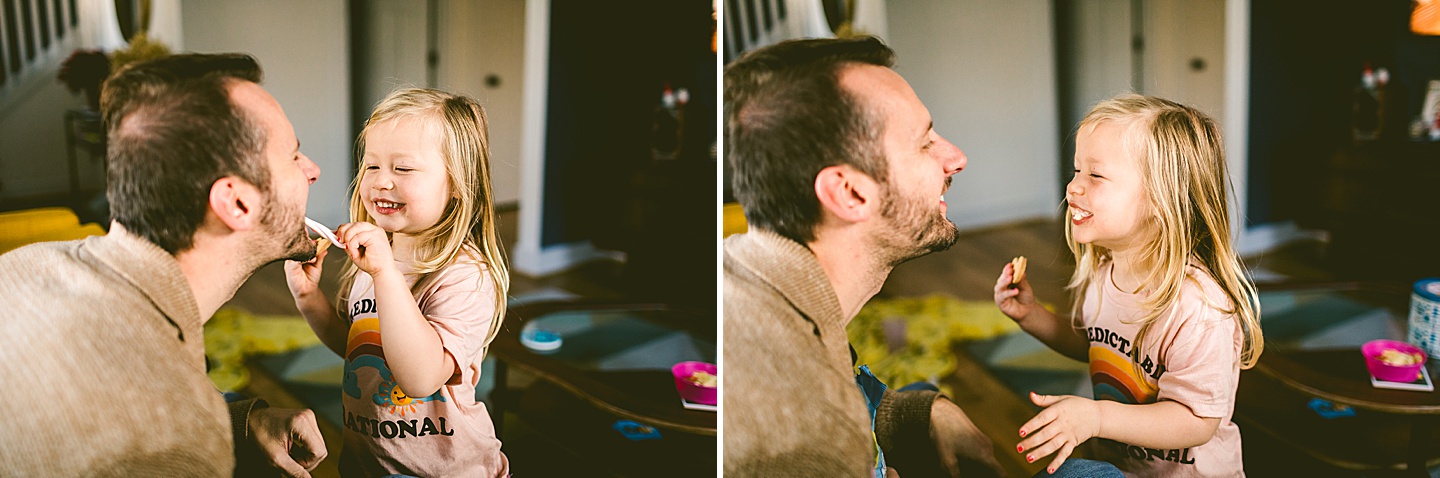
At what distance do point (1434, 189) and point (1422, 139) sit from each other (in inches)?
4.0

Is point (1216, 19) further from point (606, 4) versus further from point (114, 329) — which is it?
point (114, 329)

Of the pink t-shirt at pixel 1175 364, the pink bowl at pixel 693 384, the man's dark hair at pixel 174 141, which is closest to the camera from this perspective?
the man's dark hair at pixel 174 141

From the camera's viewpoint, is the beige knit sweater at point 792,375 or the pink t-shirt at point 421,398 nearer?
the pink t-shirt at point 421,398

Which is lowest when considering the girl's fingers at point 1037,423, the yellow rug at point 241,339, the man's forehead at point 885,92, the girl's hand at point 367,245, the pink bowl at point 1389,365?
the girl's fingers at point 1037,423

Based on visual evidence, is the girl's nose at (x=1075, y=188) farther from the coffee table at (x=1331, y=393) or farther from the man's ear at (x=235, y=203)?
the man's ear at (x=235, y=203)

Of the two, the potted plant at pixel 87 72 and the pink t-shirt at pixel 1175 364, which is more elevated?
the potted plant at pixel 87 72

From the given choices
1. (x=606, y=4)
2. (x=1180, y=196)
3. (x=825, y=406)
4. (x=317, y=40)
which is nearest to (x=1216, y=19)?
(x=1180, y=196)

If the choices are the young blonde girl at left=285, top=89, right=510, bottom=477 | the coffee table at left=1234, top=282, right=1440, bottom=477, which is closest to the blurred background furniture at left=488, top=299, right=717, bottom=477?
the young blonde girl at left=285, top=89, right=510, bottom=477

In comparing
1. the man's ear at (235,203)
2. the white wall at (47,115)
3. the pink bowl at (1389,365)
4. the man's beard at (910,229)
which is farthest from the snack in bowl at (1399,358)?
the white wall at (47,115)

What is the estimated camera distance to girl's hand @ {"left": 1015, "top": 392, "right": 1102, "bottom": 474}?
1868mm

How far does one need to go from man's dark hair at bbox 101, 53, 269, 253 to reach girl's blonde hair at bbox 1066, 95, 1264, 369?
159 cm

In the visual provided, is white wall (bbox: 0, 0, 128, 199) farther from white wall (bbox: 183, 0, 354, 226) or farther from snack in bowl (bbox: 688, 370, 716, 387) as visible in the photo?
snack in bowl (bbox: 688, 370, 716, 387)

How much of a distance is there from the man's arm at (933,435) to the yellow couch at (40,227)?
1559 mm

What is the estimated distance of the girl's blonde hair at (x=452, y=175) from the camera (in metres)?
1.79
